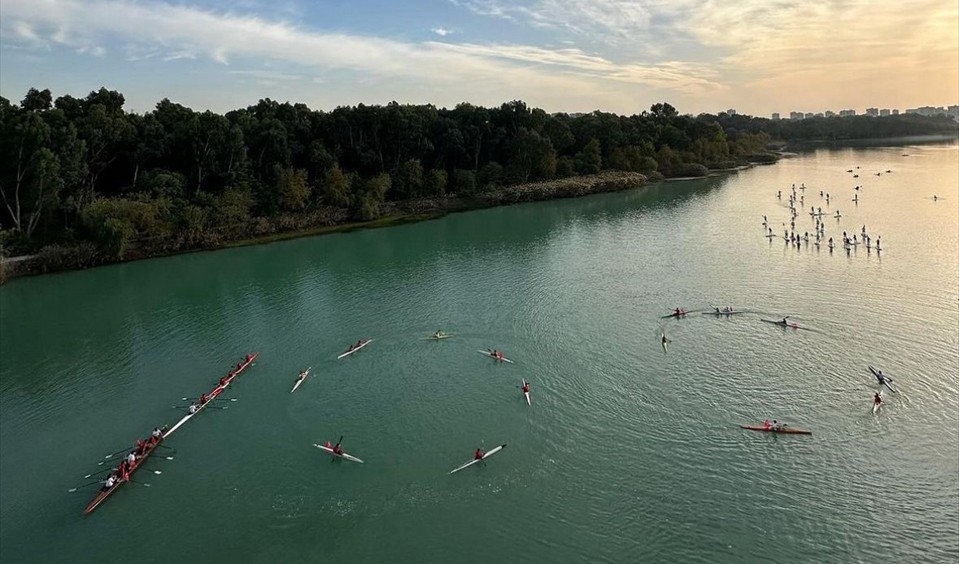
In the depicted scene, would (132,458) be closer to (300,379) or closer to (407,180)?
(300,379)

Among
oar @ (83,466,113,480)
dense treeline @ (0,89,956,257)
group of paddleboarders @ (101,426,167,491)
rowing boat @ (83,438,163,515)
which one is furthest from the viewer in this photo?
dense treeline @ (0,89,956,257)

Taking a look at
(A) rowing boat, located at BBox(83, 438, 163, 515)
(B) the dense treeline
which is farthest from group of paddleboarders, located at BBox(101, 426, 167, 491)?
(B) the dense treeline

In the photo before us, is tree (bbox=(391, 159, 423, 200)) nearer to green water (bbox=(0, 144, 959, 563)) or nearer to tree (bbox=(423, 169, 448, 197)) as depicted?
tree (bbox=(423, 169, 448, 197))

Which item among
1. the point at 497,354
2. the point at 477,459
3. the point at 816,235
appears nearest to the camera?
the point at 477,459

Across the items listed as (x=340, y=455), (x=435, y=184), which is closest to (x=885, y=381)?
(x=340, y=455)

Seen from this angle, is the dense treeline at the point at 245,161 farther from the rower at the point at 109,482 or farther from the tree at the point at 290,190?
the rower at the point at 109,482

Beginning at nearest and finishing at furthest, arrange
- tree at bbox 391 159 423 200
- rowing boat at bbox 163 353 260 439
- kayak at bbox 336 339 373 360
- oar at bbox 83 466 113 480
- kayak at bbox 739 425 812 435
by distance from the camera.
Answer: oar at bbox 83 466 113 480
kayak at bbox 739 425 812 435
rowing boat at bbox 163 353 260 439
kayak at bbox 336 339 373 360
tree at bbox 391 159 423 200
